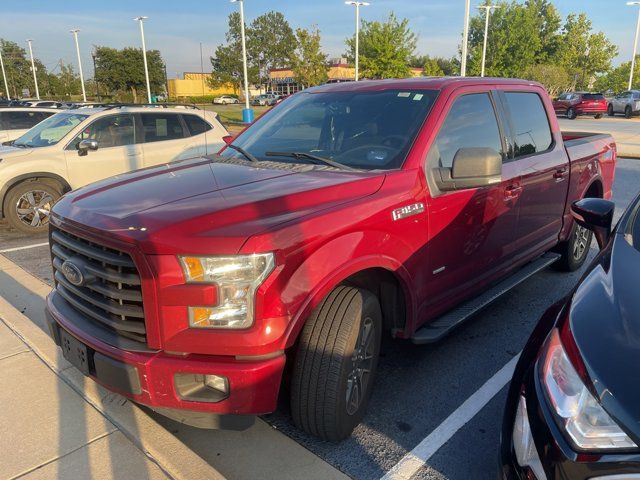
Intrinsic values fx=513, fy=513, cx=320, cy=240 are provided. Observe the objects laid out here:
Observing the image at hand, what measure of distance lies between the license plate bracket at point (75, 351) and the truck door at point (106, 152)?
5.76m

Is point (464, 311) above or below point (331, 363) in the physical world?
below

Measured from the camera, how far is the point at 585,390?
5.38 feet

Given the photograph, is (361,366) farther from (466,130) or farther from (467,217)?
(466,130)

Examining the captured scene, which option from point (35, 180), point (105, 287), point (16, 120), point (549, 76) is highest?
point (549, 76)

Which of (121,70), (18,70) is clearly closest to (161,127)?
(121,70)

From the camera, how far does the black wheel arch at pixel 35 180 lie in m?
7.27

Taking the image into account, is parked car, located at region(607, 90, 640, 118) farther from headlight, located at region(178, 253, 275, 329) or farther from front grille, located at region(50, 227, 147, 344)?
front grille, located at region(50, 227, 147, 344)

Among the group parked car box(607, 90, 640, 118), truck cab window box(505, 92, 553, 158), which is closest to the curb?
truck cab window box(505, 92, 553, 158)

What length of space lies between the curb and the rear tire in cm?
420

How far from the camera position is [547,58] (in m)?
59.4

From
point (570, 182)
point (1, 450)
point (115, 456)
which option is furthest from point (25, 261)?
point (570, 182)

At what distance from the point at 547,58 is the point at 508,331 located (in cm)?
6439

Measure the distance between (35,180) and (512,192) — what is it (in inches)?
265

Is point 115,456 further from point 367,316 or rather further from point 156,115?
point 156,115
